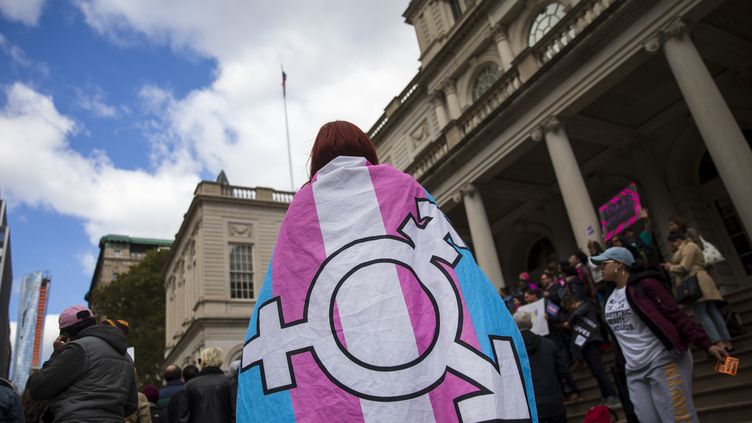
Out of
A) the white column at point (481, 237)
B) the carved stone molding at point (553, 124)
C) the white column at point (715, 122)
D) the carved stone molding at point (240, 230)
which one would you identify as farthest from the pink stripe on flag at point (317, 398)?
the carved stone molding at point (240, 230)

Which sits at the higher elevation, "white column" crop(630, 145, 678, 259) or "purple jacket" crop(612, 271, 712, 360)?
"white column" crop(630, 145, 678, 259)

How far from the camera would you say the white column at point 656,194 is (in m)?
13.8

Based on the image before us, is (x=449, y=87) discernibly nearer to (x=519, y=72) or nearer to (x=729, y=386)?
(x=519, y=72)

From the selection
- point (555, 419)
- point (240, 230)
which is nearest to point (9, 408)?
point (555, 419)

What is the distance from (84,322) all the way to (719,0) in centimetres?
1106

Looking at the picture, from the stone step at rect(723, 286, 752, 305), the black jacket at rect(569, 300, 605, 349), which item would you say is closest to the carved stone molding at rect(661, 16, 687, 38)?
the stone step at rect(723, 286, 752, 305)

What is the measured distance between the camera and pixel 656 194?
14.0m

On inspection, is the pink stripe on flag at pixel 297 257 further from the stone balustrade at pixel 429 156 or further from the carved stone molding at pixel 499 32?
the carved stone molding at pixel 499 32

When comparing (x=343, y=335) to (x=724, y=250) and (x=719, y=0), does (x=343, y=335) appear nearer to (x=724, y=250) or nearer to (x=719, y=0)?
(x=719, y=0)

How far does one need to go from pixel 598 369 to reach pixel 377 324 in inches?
243

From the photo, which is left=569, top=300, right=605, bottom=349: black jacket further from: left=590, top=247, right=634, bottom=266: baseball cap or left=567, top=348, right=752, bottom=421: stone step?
left=590, top=247, right=634, bottom=266: baseball cap

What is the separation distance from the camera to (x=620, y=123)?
559 inches

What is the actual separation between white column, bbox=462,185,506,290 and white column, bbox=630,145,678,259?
14.2ft

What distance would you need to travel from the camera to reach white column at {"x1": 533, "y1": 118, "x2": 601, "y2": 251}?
1109 centimetres
